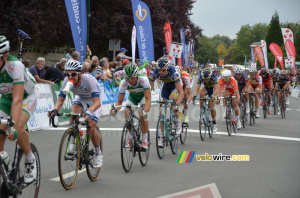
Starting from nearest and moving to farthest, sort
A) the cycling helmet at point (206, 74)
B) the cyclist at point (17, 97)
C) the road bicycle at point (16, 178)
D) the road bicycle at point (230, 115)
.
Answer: the road bicycle at point (16, 178), the cyclist at point (17, 97), the cycling helmet at point (206, 74), the road bicycle at point (230, 115)

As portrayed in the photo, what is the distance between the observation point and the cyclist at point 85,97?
6.34 metres

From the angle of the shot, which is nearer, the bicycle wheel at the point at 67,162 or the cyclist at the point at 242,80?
the bicycle wheel at the point at 67,162

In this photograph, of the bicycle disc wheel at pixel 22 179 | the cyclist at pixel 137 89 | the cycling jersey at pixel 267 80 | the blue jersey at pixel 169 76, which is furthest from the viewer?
the cycling jersey at pixel 267 80

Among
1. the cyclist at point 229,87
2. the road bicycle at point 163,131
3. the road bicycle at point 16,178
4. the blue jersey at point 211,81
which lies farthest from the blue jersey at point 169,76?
the road bicycle at point 16,178

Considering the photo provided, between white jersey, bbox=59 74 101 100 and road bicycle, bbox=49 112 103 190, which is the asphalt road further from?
white jersey, bbox=59 74 101 100

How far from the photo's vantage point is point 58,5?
2802cm

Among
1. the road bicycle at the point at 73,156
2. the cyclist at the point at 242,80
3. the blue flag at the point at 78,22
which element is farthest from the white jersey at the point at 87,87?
the cyclist at the point at 242,80

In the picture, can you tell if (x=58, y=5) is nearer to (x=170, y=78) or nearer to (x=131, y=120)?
(x=170, y=78)

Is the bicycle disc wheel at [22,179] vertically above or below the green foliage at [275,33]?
below

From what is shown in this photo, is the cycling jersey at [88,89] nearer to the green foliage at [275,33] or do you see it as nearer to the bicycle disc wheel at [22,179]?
the bicycle disc wheel at [22,179]

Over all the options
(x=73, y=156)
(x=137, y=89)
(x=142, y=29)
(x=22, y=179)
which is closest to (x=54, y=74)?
(x=137, y=89)

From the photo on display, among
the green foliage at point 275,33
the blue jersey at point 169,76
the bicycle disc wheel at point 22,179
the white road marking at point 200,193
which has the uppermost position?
the green foliage at point 275,33

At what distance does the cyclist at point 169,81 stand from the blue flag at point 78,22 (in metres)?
5.47

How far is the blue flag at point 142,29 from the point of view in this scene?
66.9 feet
